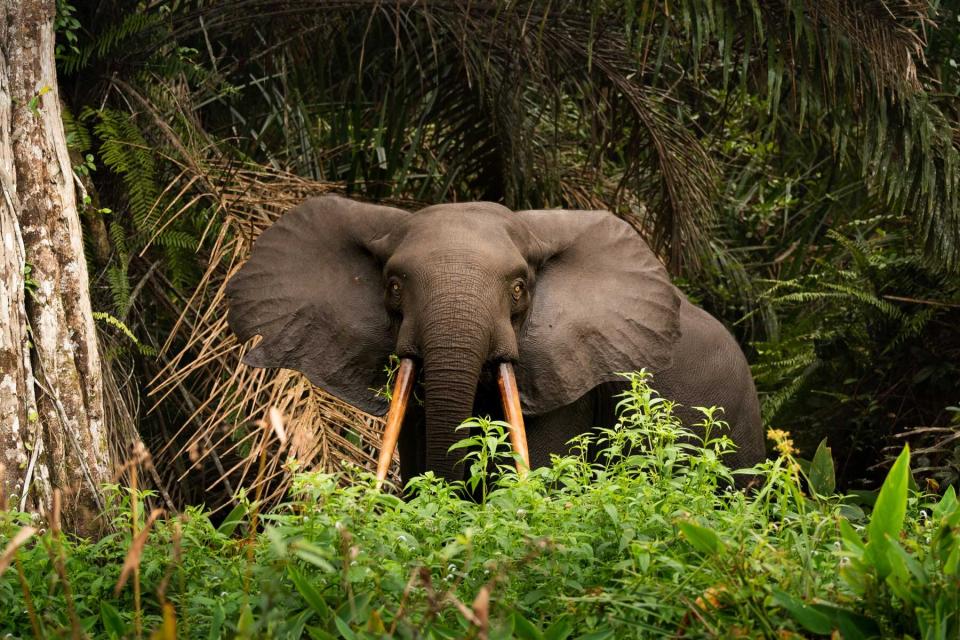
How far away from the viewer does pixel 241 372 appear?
713 cm

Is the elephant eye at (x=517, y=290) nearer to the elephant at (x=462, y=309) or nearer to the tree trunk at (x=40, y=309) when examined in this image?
the elephant at (x=462, y=309)

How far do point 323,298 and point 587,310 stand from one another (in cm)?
114

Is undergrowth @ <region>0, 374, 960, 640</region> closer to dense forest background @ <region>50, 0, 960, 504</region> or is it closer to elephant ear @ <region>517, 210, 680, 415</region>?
elephant ear @ <region>517, 210, 680, 415</region>

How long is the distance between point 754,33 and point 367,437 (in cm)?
275

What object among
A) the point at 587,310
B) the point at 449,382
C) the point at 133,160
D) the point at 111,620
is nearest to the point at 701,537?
the point at 111,620

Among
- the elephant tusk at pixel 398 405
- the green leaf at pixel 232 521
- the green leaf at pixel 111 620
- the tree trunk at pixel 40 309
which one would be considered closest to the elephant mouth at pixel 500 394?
the elephant tusk at pixel 398 405

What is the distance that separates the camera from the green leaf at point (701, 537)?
336 cm

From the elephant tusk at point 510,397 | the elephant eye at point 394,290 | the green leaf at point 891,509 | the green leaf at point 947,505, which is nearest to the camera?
the green leaf at point 891,509

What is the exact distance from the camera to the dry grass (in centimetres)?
695

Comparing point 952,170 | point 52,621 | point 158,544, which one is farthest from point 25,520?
point 952,170

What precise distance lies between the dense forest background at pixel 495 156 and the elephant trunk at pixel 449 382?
126cm

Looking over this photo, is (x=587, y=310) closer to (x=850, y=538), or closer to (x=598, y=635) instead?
A: (x=850, y=538)

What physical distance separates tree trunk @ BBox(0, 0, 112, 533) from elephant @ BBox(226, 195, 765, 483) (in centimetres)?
107

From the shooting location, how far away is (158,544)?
13.8ft
